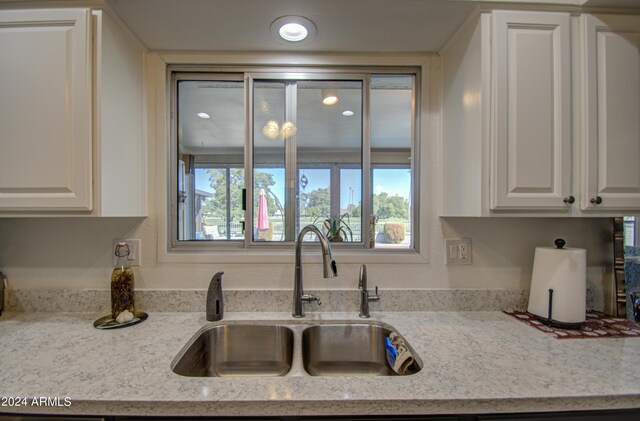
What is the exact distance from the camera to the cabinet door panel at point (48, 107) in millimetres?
1038

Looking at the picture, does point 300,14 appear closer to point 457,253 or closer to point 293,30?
point 293,30

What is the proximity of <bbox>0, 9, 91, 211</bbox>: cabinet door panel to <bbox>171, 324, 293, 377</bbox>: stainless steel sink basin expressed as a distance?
0.77 metres

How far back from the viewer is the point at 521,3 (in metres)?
1.08

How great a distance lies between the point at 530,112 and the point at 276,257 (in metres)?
1.23

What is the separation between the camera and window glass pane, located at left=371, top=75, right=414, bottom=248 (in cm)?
158

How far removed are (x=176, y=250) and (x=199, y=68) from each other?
941 millimetres

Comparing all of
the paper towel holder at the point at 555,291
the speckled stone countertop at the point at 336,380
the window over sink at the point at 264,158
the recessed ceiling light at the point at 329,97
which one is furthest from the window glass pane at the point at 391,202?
the speckled stone countertop at the point at 336,380

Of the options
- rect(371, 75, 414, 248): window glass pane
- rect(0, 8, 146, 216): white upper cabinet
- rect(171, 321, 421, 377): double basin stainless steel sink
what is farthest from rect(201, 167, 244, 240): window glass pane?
rect(371, 75, 414, 248): window glass pane

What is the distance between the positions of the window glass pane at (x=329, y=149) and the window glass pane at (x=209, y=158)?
15.1 inches

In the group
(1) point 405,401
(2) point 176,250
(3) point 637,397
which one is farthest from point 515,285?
(2) point 176,250

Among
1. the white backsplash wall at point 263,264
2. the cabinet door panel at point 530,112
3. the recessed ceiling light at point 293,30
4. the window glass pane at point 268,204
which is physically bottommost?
the white backsplash wall at point 263,264

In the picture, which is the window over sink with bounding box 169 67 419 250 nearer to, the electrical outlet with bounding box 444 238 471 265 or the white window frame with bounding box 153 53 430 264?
the white window frame with bounding box 153 53 430 264

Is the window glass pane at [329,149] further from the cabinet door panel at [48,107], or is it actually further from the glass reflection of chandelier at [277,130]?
the cabinet door panel at [48,107]

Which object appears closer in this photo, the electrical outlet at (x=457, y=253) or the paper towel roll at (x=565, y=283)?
the paper towel roll at (x=565, y=283)
